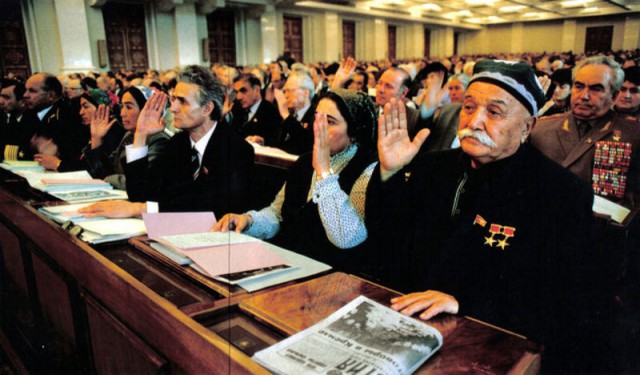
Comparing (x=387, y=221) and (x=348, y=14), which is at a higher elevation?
(x=348, y=14)

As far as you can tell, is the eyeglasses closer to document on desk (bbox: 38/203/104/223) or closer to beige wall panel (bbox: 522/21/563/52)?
document on desk (bbox: 38/203/104/223)

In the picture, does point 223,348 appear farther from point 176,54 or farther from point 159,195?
point 176,54

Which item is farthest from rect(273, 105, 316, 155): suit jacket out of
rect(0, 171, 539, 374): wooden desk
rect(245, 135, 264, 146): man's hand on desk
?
rect(0, 171, 539, 374): wooden desk

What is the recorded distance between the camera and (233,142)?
2641mm

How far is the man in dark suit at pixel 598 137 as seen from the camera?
2848mm

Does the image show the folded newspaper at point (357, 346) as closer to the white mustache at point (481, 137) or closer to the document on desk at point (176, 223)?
the white mustache at point (481, 137)

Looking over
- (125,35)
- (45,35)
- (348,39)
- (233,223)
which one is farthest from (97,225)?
(348,39)

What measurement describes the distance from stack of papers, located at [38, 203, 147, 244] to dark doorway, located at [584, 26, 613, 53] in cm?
3709

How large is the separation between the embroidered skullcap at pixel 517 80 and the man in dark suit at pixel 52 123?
131 inches

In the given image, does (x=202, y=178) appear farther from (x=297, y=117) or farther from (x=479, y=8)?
(x=479, y=8)

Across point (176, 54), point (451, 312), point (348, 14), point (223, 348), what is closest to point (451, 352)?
point (451, 312)

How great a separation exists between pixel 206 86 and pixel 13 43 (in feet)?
47.4

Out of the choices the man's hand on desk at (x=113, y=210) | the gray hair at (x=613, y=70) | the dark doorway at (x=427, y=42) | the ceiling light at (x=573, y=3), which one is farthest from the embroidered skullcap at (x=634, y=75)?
the dark doorway at (x=427, y=42)

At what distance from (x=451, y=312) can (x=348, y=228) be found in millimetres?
708
